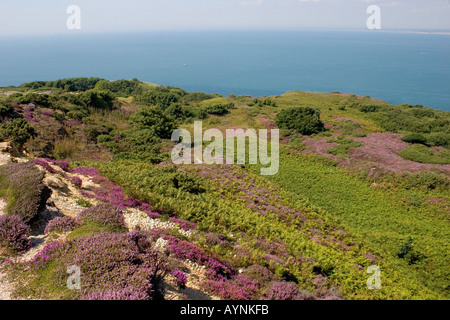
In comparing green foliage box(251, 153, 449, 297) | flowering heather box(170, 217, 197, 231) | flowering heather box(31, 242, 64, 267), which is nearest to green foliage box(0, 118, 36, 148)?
flowering heather box(170, 217, 197, 231)

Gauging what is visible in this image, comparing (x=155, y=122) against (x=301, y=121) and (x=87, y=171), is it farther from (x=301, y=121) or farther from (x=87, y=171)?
(x=301, y=121)

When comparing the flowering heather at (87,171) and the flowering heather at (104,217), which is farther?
the flowering heather at (87,171)

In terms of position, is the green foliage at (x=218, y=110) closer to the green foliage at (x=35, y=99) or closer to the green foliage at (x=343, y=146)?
the green foliage at (x=343, y=146)

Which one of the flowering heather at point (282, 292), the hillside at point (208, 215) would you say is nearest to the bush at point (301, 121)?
the hillside at point (208, 215)

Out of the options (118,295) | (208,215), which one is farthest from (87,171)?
(118,295)

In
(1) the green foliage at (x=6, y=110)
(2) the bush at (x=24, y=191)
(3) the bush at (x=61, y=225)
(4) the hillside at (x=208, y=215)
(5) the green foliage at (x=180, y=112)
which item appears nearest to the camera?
(4) the hillside at (x=208, y=215)
